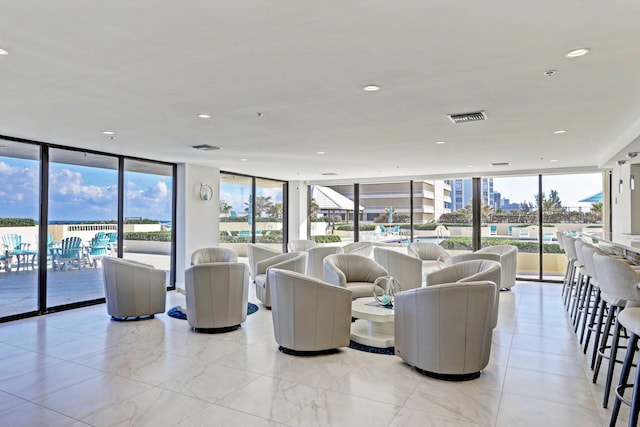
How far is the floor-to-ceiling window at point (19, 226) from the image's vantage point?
590 centimetres

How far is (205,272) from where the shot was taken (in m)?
5.20

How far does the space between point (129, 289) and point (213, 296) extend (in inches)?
57.9

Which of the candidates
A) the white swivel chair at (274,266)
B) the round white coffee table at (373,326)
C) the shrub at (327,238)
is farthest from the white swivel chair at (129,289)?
the shrub at (327,238)

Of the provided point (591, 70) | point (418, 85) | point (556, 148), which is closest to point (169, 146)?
point (418, 85)

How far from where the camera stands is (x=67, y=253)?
6.78 meters

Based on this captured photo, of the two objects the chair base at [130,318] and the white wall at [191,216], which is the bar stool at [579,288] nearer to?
the chair base at [130,318]

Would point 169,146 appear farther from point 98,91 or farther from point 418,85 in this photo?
point 418,85

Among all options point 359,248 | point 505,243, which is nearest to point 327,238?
point 359,248

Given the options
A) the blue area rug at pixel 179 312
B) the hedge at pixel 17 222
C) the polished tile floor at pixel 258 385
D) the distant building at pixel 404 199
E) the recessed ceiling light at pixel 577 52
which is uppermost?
the recessed ceiling light at pixel 577 52

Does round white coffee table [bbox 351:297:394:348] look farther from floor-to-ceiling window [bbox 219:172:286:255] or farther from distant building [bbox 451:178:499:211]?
distant building [bbox 451:178:499:211]

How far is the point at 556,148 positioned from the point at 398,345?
4516 mm

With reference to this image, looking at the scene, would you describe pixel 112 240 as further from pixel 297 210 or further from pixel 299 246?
pixel 297 210

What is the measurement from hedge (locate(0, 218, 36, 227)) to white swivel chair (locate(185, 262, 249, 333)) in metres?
Answer: 2.77

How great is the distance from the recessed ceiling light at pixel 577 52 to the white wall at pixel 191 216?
23.4 feet
